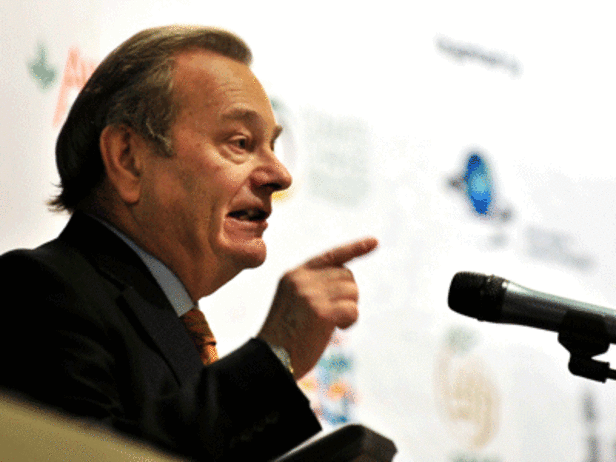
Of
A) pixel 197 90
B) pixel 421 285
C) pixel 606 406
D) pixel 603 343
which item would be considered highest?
pixel 197 90

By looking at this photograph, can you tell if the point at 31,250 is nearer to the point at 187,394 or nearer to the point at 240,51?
the point at 187,394

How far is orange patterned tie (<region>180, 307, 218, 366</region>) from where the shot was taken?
101 cm

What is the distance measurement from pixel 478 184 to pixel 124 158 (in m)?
1.03

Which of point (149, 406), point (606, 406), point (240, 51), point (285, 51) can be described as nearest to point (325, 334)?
point (149, 406)

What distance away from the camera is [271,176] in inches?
42.1

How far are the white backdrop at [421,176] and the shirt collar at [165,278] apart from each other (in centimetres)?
14

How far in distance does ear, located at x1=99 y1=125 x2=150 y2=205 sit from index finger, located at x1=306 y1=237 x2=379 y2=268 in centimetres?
29

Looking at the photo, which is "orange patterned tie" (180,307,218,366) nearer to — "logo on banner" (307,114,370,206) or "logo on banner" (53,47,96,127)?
"logo on banner" (53,47,96,127)

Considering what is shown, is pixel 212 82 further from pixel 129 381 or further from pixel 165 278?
pixel 129 381

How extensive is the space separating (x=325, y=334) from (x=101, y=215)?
37 cm

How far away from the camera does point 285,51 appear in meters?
1.48

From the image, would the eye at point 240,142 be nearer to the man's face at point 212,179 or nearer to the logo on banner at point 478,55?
the man's face at point 212,179

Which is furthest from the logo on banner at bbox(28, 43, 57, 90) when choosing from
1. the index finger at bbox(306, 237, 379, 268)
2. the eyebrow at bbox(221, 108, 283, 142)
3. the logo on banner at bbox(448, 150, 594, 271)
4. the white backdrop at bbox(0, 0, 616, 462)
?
the logo on banner at bbox(448, 150, 594, 271)

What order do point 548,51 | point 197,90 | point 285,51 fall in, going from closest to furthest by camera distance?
point 197,90 < point 285,51 < point 548,51
